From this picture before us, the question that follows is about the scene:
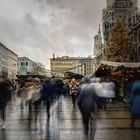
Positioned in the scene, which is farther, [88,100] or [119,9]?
[119,9]

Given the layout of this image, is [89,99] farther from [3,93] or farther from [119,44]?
[119,44]

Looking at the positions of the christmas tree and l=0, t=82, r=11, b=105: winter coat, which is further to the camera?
the christmas tree

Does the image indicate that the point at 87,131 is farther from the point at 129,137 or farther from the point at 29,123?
the point at 29,123

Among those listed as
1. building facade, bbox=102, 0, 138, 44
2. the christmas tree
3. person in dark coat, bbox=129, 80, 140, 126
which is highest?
building facade, bbox=102, 0, 138, 44

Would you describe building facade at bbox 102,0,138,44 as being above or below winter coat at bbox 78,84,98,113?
above

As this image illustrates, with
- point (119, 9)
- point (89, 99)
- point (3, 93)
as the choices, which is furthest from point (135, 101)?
point (119, 9)

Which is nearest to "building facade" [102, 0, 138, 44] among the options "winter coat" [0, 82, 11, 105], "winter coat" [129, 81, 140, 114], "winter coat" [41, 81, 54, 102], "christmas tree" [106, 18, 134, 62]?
"christmas tree" [106, 18, 134, 62]

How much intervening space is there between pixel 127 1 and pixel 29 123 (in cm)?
15063

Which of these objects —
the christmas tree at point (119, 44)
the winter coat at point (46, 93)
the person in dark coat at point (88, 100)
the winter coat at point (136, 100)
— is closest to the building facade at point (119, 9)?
the christmas tree at point (119, 44)

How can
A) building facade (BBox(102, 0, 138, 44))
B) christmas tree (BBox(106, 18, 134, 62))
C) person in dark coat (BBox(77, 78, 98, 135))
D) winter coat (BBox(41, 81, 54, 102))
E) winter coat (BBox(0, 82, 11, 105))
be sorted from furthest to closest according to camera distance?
building facade (BBox(102, 0, 138, 44)), christmas tree (BBox(106, 18, 134, 62)), winter coat (BBox(41, 81, 54, 102)), winter coat (BBox(0, 82, 11, 105)), person in dark coat (BBox(77, 78, 98, 135))

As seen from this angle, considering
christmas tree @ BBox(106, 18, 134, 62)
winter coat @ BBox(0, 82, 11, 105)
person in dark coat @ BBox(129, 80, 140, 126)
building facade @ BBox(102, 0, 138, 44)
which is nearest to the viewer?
person in dark coat @ BBox(129, 80, 140, 126)

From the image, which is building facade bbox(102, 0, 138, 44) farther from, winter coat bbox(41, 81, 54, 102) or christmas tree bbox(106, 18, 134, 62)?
winter coat bbox(41, 81, 54, 102)

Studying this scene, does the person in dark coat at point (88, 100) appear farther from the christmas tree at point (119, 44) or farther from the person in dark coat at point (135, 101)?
the christmas tree at point (119, 44)

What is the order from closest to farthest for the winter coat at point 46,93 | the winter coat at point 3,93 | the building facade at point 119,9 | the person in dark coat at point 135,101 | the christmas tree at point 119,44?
the person in dark coat at point 135,101, the winter coat at point 3,93, the winter coat at point 46,93, the christmas tree at point 119,44, the building facade at point 119,9
